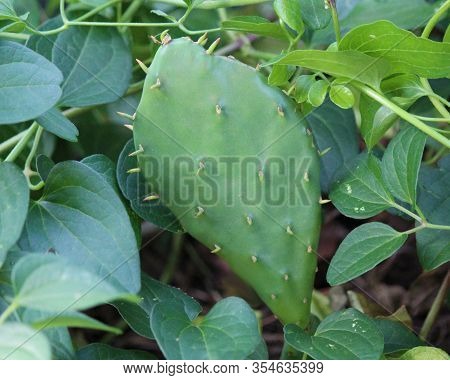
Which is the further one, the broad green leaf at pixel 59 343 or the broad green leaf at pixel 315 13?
the broad green leaf at pixel 315 13

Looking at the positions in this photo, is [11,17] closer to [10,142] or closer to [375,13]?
[10,142]

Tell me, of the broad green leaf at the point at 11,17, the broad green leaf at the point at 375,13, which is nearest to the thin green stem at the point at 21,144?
the broad green leaf at the point at 11,17

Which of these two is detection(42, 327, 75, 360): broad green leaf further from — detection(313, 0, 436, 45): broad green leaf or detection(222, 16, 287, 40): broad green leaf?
detection(313, 0, 436, 45): broad green leaf

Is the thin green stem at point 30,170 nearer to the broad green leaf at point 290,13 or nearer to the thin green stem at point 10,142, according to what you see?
the thin green stem at point 10,142

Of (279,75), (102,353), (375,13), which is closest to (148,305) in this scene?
(102,353)

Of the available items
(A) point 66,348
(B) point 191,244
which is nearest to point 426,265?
(A) point 66,348
